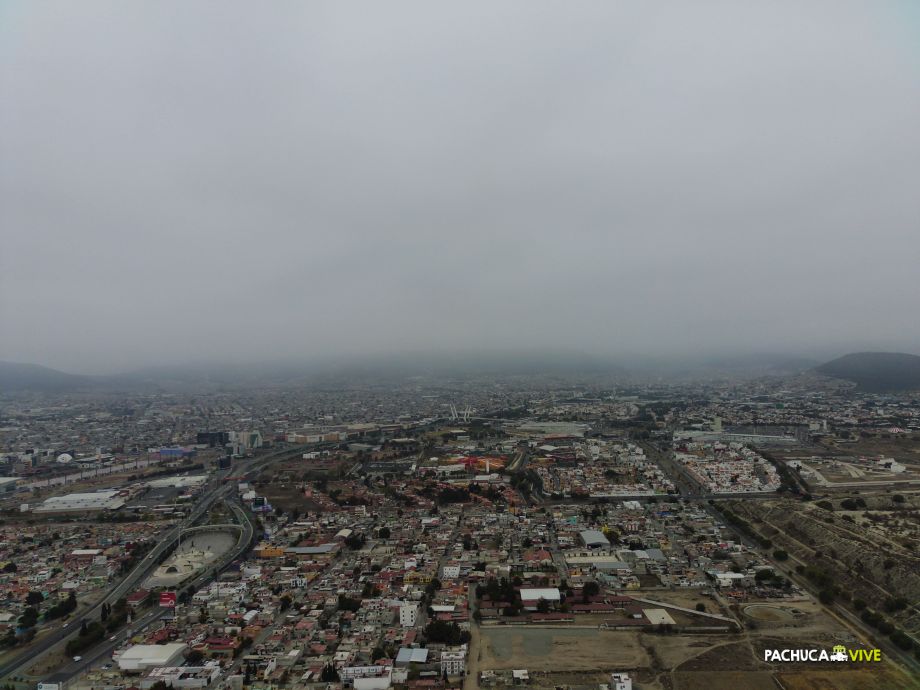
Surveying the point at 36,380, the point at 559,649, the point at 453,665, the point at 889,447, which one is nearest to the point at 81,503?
the point at 453,665

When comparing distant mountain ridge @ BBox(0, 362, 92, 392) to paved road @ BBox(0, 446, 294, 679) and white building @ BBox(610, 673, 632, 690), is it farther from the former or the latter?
white building @ BBox(610, 673, 632, 690)

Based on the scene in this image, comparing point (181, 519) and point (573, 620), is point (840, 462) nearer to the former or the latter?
point (573, 620)

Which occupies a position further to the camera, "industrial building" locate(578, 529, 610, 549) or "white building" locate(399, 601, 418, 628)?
"industrial building" locate(578, 529, 610, 549)

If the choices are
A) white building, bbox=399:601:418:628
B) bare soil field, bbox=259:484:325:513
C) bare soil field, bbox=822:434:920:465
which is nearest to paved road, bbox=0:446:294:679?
bare soil field, bbox=259:484:325:513

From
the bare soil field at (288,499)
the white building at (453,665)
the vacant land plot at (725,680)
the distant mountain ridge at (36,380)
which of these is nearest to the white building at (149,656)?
the white building at (453,665)

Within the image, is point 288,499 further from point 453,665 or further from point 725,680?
point 725,680

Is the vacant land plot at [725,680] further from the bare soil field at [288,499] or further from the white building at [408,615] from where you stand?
the bare soil field at [288,499]
